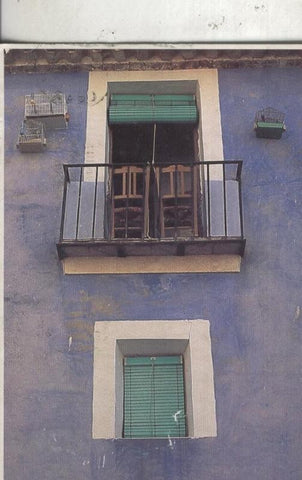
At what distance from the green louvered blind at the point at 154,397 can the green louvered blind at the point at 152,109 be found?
3.00 m

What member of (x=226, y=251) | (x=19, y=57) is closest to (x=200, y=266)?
(x=226, y=251)

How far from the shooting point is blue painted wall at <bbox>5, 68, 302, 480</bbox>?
6.59m

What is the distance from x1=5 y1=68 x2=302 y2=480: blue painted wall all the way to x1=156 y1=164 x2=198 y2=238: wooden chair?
556 mm

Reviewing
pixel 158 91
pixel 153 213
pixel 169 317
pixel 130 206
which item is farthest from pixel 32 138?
pixel 169 317

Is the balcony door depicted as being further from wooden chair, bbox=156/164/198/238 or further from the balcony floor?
the balcony floor

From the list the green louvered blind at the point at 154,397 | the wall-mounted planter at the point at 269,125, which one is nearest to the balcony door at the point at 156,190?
the wall-mounted planter at the point at 269,125

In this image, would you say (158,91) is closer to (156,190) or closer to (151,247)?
(156,190)

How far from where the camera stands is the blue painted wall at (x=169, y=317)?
6590 millimetres

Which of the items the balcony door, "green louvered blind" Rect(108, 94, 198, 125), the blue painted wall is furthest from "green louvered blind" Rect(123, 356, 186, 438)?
"green louvered blind" Rect(108, 94, 198, 125)

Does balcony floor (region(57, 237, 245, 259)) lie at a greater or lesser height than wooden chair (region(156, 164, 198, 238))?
lesser

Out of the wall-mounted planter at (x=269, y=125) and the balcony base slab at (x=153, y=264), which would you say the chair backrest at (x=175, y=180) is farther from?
the wall-mounted planter at (x=269, y=125)

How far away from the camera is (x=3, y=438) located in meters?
6.66

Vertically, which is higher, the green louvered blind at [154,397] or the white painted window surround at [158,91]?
the white painted window surround at [158,91]

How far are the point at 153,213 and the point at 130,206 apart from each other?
1.67ft
